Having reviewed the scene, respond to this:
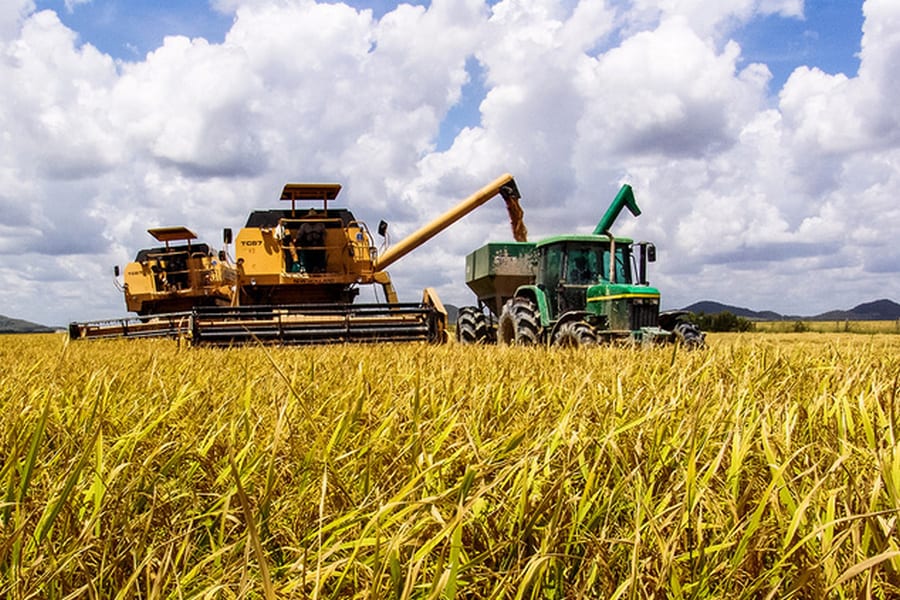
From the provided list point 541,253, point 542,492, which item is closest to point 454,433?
point 542,492

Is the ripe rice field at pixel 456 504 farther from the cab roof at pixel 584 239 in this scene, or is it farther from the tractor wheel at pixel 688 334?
the cab roof at pixel 584 239

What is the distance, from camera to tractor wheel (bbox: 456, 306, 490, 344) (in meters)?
12.1

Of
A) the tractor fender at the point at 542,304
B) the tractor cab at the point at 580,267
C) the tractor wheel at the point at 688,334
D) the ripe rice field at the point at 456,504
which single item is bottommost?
the ripe rice field at the point at 456,504

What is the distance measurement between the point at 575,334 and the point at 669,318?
5.77 feet

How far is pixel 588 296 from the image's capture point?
355 inches

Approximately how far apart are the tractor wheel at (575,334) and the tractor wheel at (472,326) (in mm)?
3749

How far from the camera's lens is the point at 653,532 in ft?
3.51

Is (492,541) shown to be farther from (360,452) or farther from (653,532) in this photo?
(360,452)

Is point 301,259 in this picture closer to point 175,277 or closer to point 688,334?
point 175,277

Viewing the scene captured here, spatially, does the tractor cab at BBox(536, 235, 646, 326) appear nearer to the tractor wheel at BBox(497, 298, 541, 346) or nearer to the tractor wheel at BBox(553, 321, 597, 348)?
the tractor wheel at BBox(497, 298, 541, 346)

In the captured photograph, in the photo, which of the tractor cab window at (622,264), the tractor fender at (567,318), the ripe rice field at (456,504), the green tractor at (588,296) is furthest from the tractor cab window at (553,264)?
the ripe rice field at (456,504)

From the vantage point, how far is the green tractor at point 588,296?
816cm

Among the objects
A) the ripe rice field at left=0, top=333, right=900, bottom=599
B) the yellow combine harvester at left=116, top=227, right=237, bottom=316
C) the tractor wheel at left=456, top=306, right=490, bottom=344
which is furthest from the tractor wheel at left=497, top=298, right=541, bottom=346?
the yellow combine harvester at left=116, top=227, right=237, bottom=316

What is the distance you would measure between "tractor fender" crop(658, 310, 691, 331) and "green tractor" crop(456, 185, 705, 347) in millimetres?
13
